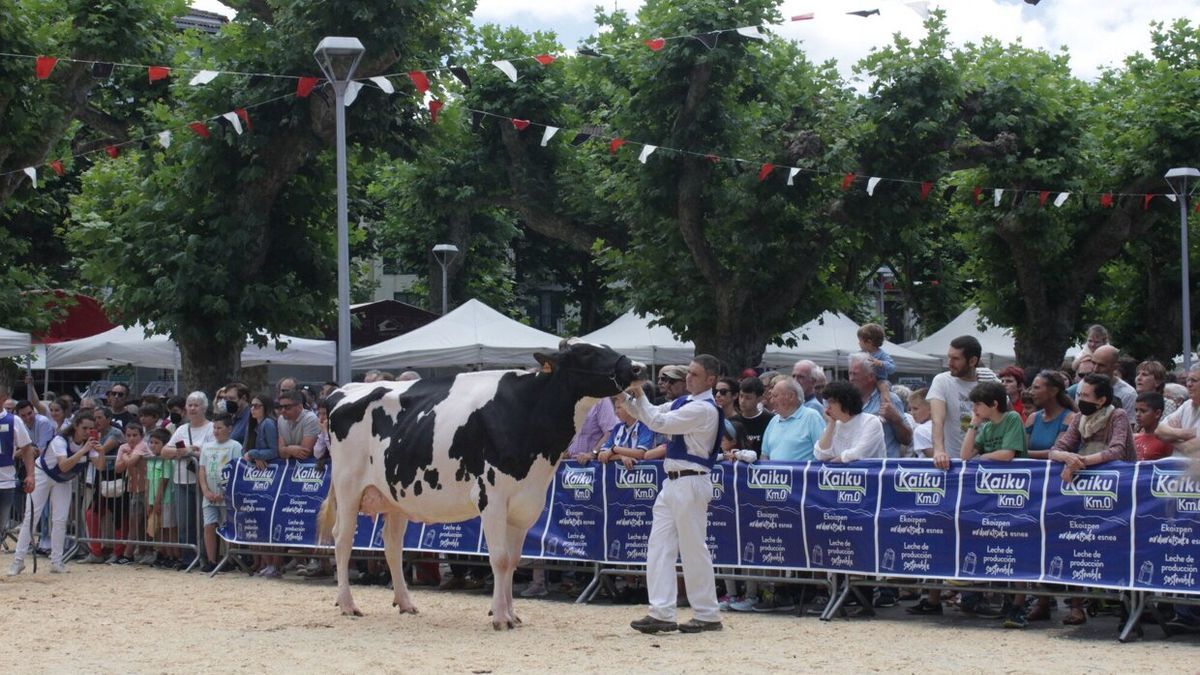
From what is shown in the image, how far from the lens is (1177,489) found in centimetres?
1024

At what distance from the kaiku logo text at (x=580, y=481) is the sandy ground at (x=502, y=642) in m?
1.00

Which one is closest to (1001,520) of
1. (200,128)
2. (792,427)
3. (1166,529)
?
(1166,529)

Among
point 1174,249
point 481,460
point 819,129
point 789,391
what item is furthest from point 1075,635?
point 1174,249

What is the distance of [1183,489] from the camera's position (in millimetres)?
10219

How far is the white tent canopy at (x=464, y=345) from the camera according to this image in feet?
84.9

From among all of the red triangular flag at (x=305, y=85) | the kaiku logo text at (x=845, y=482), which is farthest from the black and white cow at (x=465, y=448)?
the red triangular flag at (x=305, y=85)

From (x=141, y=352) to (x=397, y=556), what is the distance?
1642 cm

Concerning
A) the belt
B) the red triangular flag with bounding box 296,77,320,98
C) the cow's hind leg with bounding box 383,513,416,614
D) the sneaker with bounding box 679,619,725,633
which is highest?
the red triangular flag with bounding box 296,77,320,98

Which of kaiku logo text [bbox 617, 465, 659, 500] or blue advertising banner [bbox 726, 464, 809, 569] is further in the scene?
kaiku logo text [bbox 617, 465, 659, 500]

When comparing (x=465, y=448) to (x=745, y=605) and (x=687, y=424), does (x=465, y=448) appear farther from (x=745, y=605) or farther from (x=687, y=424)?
(x=745, y=605)

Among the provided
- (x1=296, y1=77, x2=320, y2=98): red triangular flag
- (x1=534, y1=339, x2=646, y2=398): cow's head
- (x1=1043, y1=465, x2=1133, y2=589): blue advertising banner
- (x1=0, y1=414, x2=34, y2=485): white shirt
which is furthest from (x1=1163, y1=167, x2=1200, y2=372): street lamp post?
(x1=0, y1=414, x2=34, y2=485): white shirt

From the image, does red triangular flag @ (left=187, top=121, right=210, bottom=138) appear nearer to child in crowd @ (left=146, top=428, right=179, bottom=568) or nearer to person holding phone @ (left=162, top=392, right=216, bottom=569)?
person holding phone @ (left=162, top=392, right=216, bottom=569)

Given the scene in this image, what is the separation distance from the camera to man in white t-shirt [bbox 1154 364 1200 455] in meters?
10.6

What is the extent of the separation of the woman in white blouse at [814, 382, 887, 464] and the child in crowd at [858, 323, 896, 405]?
51 centimetres
